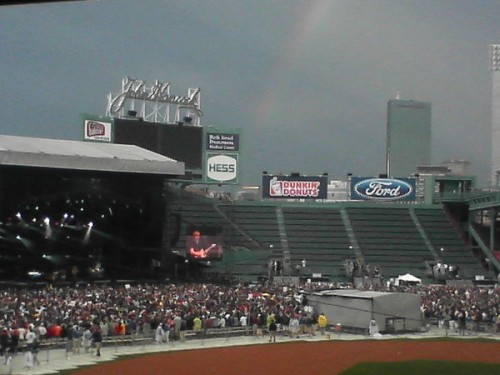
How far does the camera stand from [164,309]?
23.5 meters

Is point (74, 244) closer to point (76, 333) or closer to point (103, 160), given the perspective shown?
point (103, 160)

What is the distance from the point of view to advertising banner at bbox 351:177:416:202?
51.7m

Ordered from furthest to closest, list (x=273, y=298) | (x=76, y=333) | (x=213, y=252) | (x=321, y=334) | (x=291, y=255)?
(x=291, y=255)
(x=213, y=252)
(x=273, y=298)
(x=321, y=334)
(x=76, y=333)

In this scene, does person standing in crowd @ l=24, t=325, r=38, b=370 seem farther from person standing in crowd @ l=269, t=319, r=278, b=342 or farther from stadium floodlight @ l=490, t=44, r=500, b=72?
stadium floodlight @ l=490, t=44, r=500, b=72

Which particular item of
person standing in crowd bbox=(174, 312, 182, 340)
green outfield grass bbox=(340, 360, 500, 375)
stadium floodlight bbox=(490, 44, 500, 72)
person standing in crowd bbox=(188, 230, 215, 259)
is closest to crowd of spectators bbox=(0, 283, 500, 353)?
person standing in crowd bbox=(174, 312, 182, 340)

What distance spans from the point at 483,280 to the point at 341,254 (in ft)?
27.7

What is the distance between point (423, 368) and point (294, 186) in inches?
1329

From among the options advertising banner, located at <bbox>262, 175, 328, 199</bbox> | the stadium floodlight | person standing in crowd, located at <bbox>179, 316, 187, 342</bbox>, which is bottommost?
person standing in crowd, located at <bbox>179, 316, 187, 342</bbox>

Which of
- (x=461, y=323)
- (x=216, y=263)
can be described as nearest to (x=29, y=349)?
(x=461, y=323)

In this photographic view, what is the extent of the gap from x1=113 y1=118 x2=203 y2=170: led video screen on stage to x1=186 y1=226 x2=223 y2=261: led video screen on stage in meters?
8.59

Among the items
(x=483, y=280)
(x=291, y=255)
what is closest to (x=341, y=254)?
(x=291, y=255)

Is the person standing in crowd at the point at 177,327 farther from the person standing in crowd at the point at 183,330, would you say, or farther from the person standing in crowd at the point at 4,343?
the person standing in crowd at the point at 4,343

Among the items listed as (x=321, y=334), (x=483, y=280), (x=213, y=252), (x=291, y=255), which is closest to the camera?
(x=321, y=334)

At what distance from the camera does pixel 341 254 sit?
46781 mm
